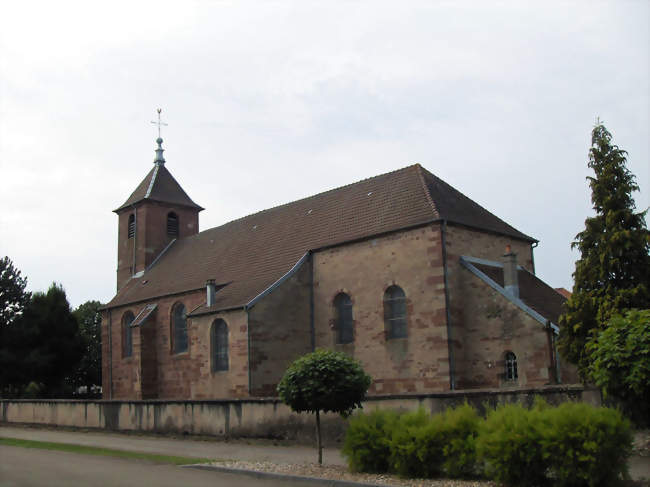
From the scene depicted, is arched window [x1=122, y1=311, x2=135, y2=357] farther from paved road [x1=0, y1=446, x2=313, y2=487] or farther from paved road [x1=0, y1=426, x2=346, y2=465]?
paved road [x1=0, y1=446, x2=313, y2=487]

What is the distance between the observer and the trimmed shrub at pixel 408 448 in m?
11.4

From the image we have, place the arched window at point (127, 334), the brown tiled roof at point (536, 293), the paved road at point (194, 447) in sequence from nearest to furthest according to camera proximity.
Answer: the paved road at point (194, 447)
the brown tiled roof at point (536, 293)
the arched window at point (127, 334)

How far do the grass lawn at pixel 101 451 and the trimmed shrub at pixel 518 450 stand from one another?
6881 millimetres

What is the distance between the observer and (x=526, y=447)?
954 centimetres

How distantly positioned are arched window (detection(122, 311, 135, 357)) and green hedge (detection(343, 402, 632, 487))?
28434 mm

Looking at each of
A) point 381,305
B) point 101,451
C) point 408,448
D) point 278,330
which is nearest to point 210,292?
point 278,330

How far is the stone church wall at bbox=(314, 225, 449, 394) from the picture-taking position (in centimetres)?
2333

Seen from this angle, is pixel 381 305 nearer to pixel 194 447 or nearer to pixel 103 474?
pixel 194 447

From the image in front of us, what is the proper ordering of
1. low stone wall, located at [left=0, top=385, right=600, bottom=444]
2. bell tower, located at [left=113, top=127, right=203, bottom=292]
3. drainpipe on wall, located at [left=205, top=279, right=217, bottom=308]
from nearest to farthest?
low stone wall, located at [left=0, top=385, right=600, bottom=444] < drainpipe on wall, located at [left=205, top=279, right=217, bottom=308] < bell tower, located at [left=113, top=127, right=203, bottom=292]

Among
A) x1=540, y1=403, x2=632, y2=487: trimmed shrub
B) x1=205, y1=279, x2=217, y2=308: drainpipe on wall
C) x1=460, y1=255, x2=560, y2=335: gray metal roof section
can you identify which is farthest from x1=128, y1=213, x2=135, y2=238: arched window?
x1=540, y1=403, x2=632, y2=487: trimmed shrub

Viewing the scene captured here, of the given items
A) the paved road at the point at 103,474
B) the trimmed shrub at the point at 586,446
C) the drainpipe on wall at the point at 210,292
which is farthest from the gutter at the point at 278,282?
the trimmed shrub at the point at 586,446

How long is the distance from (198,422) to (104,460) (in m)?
6.09

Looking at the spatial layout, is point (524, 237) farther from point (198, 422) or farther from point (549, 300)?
point (198, 422)

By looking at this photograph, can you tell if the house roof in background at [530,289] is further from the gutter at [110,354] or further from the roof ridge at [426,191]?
the gutter at [110,354]
